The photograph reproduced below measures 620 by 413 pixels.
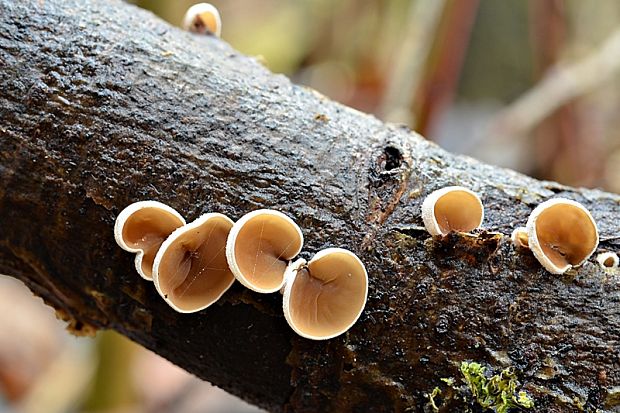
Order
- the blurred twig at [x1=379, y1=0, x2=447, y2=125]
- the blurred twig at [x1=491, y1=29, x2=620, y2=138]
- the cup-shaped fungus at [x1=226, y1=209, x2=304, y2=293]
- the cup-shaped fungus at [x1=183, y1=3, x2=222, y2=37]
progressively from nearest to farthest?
1. the cup-shaped fungus at [x1=226, y1=209, x2=304, y2=293]
2. the cup-shaped fungus at [x1=183, y1=3, x2=222, y2=37]
3. the blurred twig at [x1=379, y1=0, x2=447, y2=125]
4. the blurred twig at [x1=491, y1=29, x2=620, y2=138]

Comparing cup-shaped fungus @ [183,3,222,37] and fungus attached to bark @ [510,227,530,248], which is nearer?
fungus attached to bark @ [510,227,530,248]

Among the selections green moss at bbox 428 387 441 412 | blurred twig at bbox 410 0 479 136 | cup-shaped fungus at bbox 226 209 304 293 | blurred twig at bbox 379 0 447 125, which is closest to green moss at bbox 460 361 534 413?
green moss at bbox 428 387 441 412

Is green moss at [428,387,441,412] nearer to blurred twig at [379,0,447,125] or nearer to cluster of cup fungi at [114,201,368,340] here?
cluster of cup fungi at [114,201,368,340]

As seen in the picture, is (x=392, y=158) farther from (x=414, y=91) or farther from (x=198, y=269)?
(x=414, y=91)

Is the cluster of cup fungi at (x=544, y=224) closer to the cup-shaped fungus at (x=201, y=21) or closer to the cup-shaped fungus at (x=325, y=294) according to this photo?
the cup-shaped fungus at (x=325, y=294)

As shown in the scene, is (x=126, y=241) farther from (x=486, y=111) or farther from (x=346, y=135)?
(x=486, y=111)

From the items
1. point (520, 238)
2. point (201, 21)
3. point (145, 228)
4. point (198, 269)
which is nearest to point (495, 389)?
point (520, 238)
